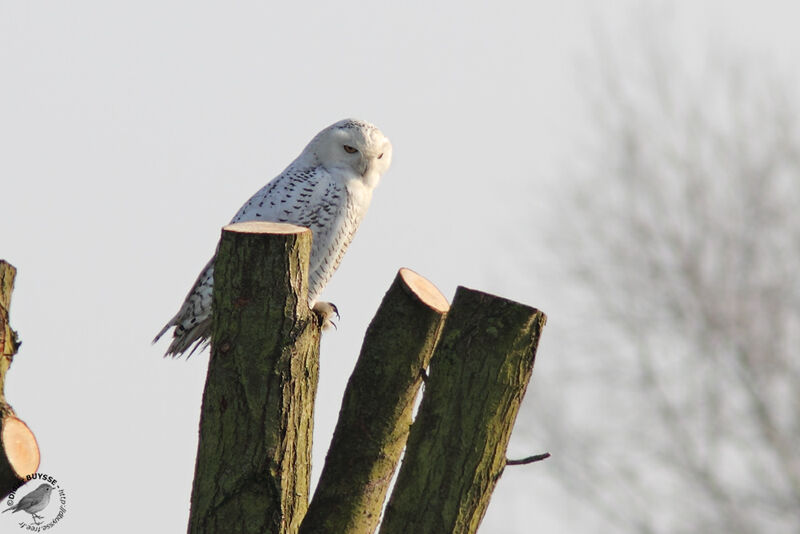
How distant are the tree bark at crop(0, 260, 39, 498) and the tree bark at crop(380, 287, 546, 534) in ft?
3.44

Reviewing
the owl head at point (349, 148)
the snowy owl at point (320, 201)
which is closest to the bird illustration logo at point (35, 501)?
the snowy owl at point (320, 201)

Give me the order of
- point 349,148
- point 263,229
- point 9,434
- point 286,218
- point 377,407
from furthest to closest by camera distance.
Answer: point 349,148, point 286,218, point 377,407, point 263,229, point 9,434

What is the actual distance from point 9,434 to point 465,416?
1.30 metres

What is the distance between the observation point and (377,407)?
152 inches

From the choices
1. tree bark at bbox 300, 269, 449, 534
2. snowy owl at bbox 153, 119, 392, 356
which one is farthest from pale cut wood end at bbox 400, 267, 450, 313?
snowy owl at bbox 153, 119, 392, 356

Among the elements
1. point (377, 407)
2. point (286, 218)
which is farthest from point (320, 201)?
point (377, 407)

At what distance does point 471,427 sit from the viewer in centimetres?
355

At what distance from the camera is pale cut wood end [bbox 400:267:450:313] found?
3.83 m

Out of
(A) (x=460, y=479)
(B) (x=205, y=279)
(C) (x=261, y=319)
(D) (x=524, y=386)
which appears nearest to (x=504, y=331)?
(D) (x=524, y=386)

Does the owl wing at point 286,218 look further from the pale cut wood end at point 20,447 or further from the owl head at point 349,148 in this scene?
A: the pale cut wood end at point 20,447

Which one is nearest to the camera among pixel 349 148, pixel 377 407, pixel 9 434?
pixel 9 434

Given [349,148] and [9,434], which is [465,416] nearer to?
[9,434]

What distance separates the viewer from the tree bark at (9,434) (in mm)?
3447

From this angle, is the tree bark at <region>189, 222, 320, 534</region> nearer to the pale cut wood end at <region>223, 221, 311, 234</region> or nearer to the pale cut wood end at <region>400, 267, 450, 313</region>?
the pale cut wood end at <region>223, 221, 311, 234</region>
